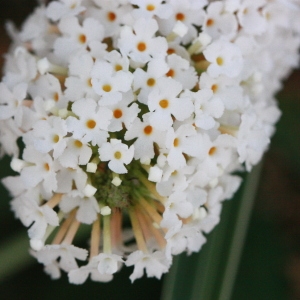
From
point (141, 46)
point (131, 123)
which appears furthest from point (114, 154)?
point (141, 46)

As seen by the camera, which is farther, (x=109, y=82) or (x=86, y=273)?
(x=86, y=273)

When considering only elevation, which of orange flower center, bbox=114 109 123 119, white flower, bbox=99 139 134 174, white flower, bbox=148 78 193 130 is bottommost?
white flower, bbox=99 139 134 174

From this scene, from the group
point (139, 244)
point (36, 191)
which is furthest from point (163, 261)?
point (36, 191)

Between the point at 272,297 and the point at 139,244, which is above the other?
the point at 139,244

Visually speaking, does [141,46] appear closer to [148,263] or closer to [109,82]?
[109,82]

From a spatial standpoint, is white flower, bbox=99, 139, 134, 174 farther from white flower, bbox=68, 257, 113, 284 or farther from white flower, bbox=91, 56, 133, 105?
white flower, bbox=68, 257, 113, 284

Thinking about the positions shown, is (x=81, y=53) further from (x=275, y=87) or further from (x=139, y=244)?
(x=275, y=87)

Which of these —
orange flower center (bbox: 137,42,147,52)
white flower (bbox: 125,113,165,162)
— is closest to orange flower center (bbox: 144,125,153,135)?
white flower (bbox: 125,113,165,162)

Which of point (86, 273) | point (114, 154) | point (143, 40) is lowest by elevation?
point (86, 273)
